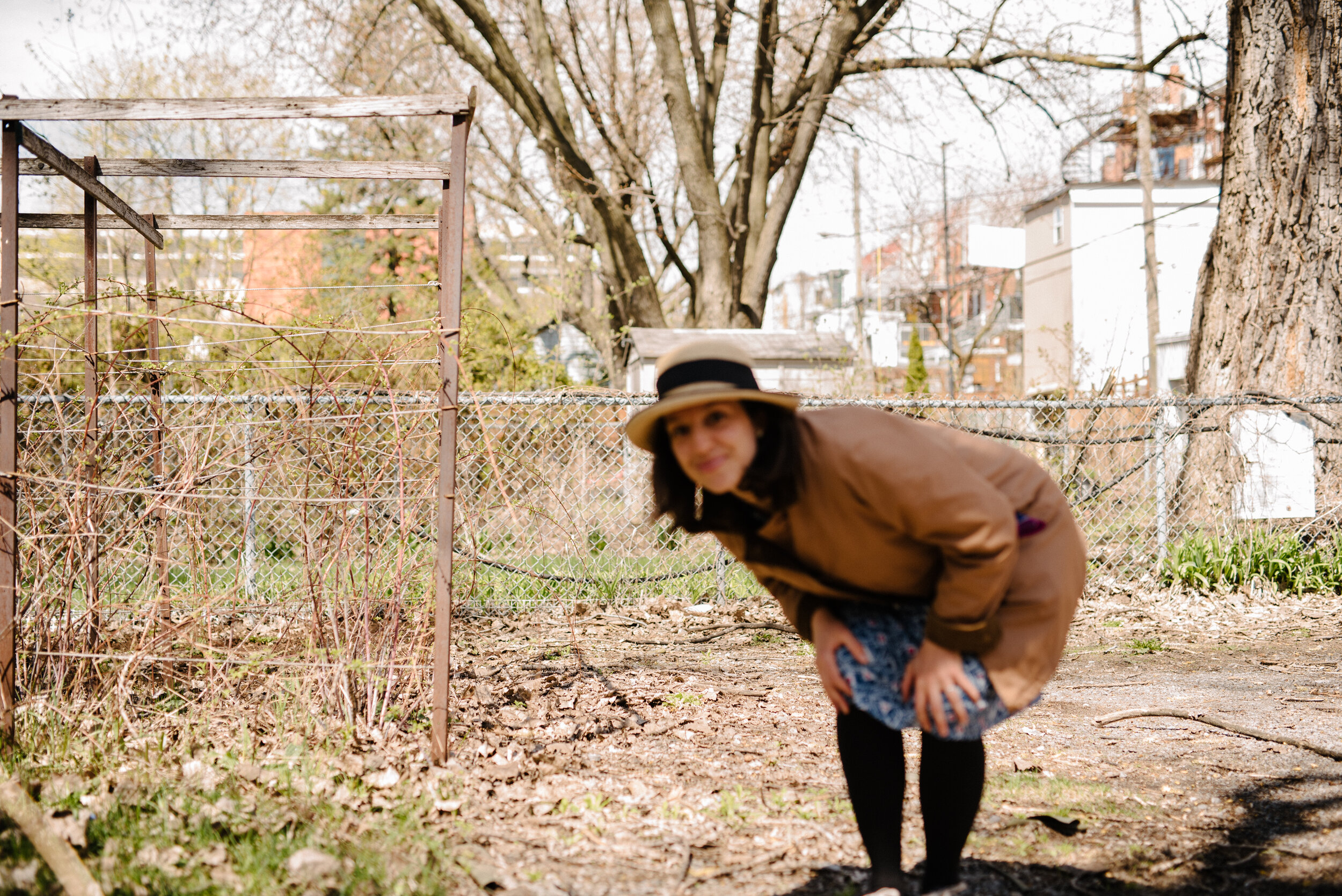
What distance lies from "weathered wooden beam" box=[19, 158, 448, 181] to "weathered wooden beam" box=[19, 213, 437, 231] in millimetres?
318

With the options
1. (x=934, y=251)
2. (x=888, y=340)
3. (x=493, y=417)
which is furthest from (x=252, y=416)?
(x=934, y=251)

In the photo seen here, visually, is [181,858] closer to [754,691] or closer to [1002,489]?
[1002,489]

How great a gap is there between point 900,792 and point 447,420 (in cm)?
211

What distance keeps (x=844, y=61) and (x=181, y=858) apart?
1193 cm

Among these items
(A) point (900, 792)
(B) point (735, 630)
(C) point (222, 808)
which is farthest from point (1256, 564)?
(C) point (222, 808)

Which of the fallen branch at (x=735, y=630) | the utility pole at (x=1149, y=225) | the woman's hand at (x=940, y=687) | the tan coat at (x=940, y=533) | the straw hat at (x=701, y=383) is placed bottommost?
the fallen branch at (x=735, y=630)

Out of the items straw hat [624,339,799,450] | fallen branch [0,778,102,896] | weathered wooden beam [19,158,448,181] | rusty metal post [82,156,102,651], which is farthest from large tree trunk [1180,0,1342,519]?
fallen branch [0,778,102,896]

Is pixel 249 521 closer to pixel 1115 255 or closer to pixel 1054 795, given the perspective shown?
pixel 1054 795

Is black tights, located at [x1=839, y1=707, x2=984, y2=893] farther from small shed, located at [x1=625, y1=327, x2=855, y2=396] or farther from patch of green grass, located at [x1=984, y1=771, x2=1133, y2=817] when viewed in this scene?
small shed, located at [x1=625, y1=327, x2=855, y2=396]

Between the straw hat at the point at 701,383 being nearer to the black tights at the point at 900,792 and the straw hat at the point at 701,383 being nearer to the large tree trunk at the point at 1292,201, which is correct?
the black tights at the point at 900,792

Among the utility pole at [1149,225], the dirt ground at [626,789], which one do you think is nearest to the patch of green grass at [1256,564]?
the dirt ground at [626,789]

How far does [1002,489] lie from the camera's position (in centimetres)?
223

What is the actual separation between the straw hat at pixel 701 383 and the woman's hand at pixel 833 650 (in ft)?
1.74

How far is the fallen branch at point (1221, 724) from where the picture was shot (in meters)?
4.02
